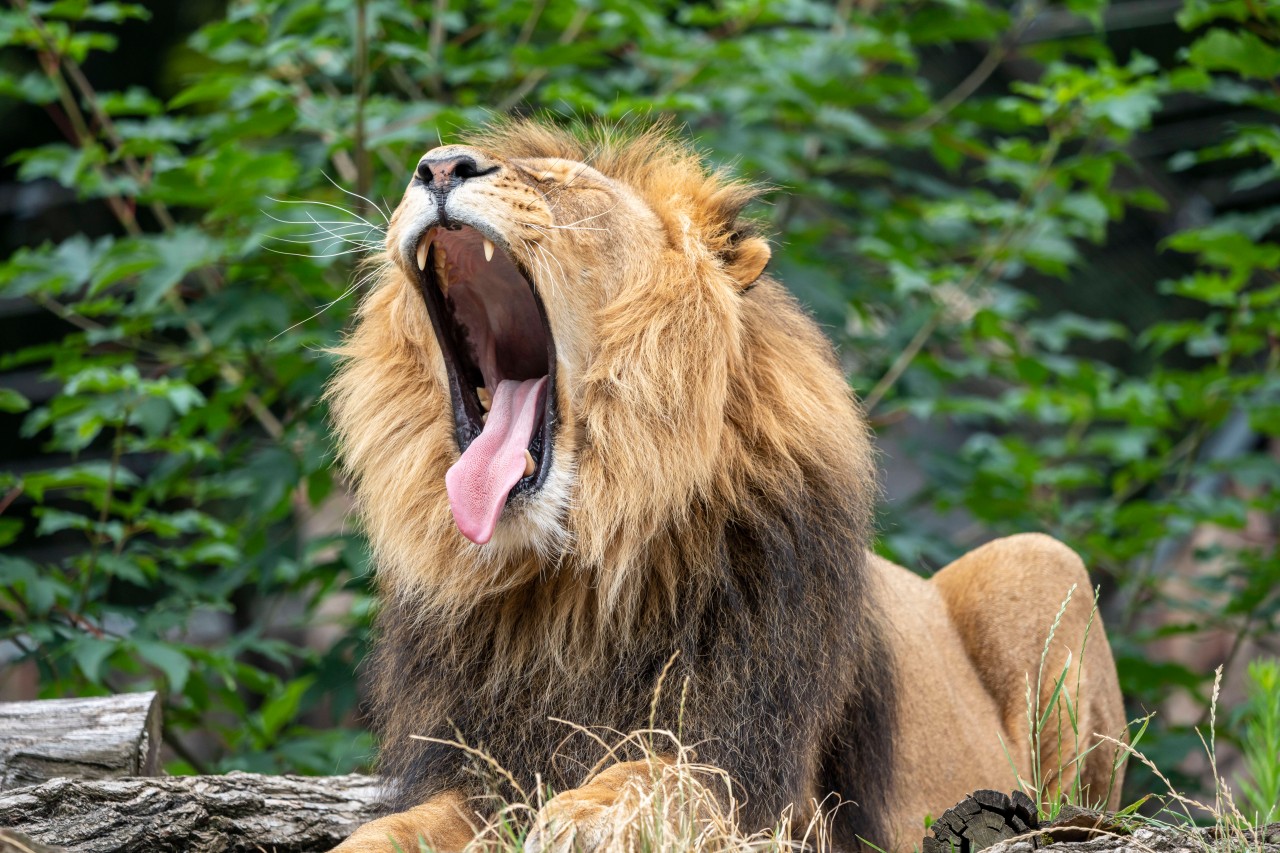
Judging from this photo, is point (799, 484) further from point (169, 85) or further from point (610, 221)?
point (169, 85)

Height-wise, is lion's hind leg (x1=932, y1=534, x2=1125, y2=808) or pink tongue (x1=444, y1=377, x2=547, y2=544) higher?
pink tongue (x1=444, y1=377, x2=547, y2=544)

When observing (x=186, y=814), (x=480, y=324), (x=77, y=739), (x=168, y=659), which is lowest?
(x=168, y=659)

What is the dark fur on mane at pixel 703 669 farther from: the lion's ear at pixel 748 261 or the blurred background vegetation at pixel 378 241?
the blurred background vegetation at pixel 378 241

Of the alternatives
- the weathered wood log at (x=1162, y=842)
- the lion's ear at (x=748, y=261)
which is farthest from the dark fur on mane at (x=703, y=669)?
the weathered wood log at (x=1162, y=842)

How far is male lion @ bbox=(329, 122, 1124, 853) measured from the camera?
2604mm

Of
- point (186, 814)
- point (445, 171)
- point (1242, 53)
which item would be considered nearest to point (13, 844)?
point (186, 814)

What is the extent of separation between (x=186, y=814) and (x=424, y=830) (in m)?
0.51

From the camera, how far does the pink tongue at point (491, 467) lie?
8.61 feet

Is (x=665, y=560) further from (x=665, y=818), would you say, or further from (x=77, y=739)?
(x=77, y=739)

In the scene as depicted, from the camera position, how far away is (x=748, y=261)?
286 centimetres

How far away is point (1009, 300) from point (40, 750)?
3800 mm

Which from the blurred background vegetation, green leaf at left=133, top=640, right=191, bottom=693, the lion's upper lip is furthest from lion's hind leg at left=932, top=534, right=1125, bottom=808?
green leaf at left=133, top=640, right=191, bottom=693

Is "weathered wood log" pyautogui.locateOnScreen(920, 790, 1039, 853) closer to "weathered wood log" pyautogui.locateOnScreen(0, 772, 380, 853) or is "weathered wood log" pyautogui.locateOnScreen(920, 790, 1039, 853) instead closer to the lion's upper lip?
the lion's upper lip

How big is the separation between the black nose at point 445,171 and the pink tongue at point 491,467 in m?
0.45
